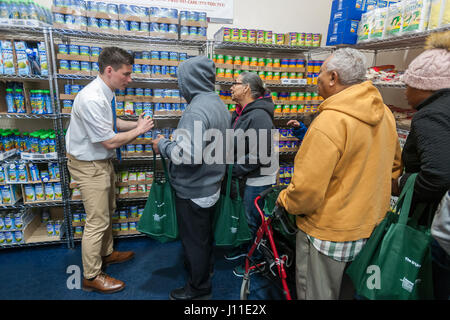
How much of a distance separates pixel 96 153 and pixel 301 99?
263 centimetres

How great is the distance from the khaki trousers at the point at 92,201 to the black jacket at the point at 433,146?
2.34 meters

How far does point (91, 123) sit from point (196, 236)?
4.07 feet

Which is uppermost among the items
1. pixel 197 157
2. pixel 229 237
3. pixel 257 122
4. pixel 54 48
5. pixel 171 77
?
pixel 54 48

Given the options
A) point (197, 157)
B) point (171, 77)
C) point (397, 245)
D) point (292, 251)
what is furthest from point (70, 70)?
point (397, 245)

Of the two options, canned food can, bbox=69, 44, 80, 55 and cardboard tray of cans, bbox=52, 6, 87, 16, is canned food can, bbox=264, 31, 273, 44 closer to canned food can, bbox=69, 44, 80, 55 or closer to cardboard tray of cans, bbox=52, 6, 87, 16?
cardboard tray of cans, bbox=52, 6, 87, 16

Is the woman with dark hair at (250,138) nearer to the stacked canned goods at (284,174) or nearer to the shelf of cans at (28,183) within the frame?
the stacked canned goods at (284,174)

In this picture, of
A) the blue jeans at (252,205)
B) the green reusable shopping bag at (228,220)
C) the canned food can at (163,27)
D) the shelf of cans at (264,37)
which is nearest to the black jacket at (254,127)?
the blue jeans at (252,205)

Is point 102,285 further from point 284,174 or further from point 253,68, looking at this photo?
point 253,68

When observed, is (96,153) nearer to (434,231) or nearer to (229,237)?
(229,237)

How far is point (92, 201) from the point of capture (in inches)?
93.3

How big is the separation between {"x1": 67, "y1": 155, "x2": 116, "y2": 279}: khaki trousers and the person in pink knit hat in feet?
7.59

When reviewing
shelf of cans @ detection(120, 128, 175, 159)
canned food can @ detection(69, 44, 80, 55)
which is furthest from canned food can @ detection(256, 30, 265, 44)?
canned food can @ detection(69, 44, 80, 55)
